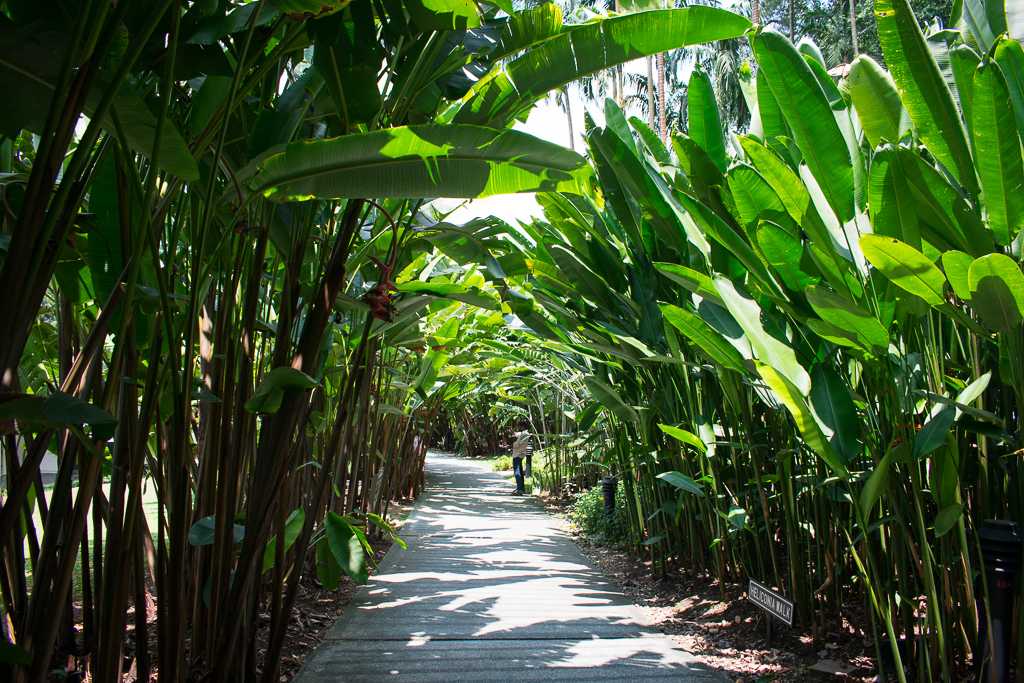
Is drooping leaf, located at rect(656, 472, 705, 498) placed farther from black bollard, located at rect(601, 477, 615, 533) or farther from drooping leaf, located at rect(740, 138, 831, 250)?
black bollard, located at rect(601, 477, 615, 533)

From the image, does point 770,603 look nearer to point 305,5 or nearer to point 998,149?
point 998,149

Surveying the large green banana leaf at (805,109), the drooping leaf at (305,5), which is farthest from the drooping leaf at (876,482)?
the drooping leaf at (305,5)

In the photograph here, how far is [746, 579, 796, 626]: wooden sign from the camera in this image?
2.41m

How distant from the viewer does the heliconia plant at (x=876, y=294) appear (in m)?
1.58

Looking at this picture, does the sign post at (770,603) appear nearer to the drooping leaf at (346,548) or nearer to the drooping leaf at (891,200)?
the drooping leaf at (891,200)

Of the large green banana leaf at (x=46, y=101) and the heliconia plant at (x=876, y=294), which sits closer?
the large green banana leaf at (x=46, y=101)

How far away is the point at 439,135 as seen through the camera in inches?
52.7

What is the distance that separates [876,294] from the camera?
6.43 feet

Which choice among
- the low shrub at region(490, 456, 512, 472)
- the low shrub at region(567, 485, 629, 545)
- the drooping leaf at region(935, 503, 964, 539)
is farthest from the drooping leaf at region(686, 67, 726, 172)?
the low shrub at region(490, 456, 512, 472)

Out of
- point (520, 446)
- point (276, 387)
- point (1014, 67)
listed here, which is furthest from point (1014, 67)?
point (520, 446)

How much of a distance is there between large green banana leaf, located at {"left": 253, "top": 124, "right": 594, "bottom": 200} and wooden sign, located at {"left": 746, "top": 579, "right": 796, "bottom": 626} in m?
2.00

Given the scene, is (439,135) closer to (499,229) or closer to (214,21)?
(214,21)

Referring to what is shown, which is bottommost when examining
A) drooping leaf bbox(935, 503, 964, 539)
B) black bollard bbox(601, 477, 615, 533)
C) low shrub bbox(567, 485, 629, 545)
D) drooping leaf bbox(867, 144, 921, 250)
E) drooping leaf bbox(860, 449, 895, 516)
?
low shrub bbox(567, 485, 629, 545)

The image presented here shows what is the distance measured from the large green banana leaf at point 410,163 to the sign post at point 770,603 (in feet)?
6.58
